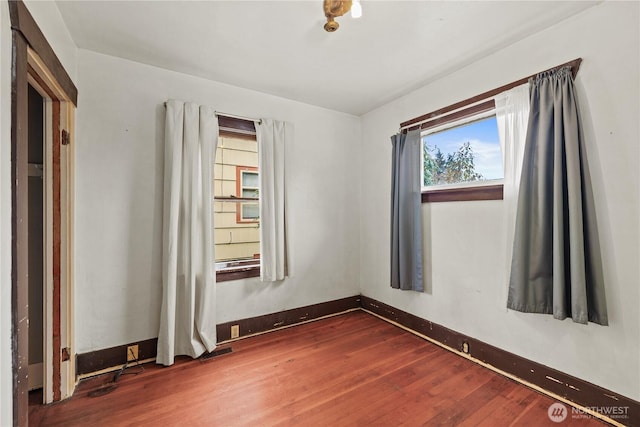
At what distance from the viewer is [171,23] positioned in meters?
1.85

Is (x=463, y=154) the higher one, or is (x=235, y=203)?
(x=463, y=154)

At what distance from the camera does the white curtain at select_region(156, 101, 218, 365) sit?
7.52ft

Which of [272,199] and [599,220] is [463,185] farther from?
[272,199]

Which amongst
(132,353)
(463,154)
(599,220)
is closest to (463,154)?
(463,154)

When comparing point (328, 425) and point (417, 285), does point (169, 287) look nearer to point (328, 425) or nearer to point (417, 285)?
point (328, 425)

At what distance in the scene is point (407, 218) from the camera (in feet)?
9.32

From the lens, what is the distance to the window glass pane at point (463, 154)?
90.9 inches

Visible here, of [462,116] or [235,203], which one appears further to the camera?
[235,203]

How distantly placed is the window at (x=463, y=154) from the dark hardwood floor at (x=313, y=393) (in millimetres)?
1578

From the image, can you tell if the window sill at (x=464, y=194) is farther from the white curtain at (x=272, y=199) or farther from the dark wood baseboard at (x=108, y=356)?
the dark wood baseboard at (x=108, y=356)

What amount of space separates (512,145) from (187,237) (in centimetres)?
270

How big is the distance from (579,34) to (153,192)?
3318 mm

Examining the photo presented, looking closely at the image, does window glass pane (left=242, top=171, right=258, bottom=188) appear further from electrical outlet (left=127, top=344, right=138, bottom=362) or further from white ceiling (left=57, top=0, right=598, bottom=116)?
electrical outlet (left=127, top=344, right=138, bottom=362)

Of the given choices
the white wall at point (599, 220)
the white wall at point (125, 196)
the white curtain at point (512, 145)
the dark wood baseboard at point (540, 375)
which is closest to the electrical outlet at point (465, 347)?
the dark wood baseboard at point (540, 375)
